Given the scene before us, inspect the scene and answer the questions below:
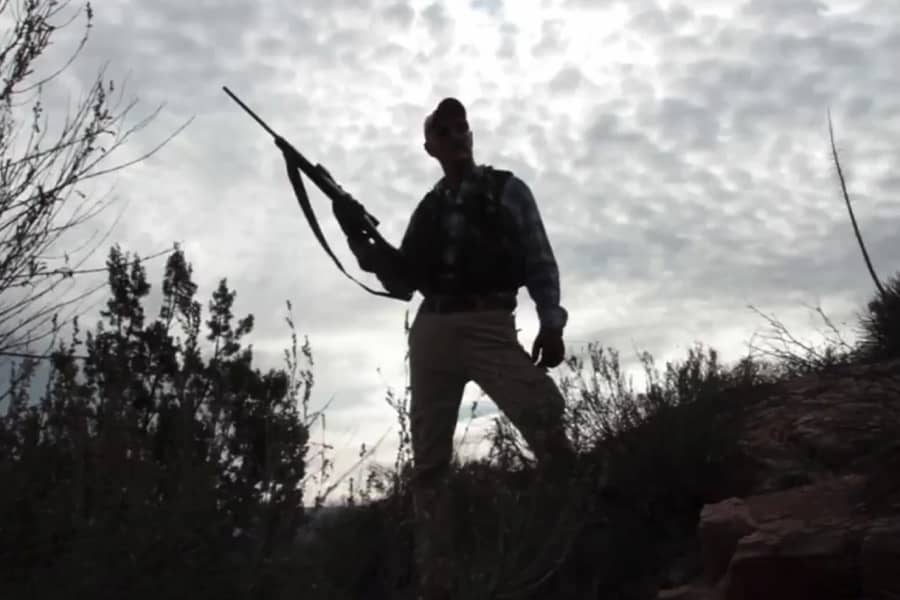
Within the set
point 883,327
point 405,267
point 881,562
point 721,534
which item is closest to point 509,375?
point 405,267

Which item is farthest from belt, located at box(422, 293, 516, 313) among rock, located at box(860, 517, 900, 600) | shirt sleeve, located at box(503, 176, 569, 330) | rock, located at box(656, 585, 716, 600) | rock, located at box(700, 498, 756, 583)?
rock, located at box(860, 517, 900, 600)

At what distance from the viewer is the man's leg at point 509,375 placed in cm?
396

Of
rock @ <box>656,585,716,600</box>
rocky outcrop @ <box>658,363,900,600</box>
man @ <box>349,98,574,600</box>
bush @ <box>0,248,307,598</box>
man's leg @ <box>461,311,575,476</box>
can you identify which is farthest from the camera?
man @ <box>349,98,574,600</box>

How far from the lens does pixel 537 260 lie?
4.18m

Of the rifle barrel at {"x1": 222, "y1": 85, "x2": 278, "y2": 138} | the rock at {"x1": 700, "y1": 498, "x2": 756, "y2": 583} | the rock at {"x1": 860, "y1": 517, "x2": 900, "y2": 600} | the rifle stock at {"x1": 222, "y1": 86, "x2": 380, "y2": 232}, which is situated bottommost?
the rock at {"x1": 860, "y1": 517, "x2": 900, "y2": 600}

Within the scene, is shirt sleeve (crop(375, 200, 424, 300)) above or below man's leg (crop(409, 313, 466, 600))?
above

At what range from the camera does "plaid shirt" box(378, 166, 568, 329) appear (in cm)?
413

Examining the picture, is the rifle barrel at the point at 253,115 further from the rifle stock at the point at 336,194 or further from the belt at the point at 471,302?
the belt at the point at 471,302

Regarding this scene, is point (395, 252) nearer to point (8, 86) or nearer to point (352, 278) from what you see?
point (352, 278)

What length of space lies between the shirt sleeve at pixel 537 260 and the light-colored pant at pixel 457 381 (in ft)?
0.45

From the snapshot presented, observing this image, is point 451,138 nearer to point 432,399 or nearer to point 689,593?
point 432,399

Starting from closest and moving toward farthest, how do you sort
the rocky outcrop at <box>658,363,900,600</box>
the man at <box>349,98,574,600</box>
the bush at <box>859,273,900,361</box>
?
1. the rocky outcrop at <box>658,363,900,600</box>
2. the man at <box>349,98,574,600</box>
3. the bush at <box>859,273,900,361</box>

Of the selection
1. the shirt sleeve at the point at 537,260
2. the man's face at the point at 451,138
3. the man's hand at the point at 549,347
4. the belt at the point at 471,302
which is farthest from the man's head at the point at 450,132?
the man's hand at the point at 549,347

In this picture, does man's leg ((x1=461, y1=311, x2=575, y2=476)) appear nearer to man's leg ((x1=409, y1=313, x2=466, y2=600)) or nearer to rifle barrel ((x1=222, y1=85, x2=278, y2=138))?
man's leg ((x1=409, y1=313, x2=466, y2=600))
